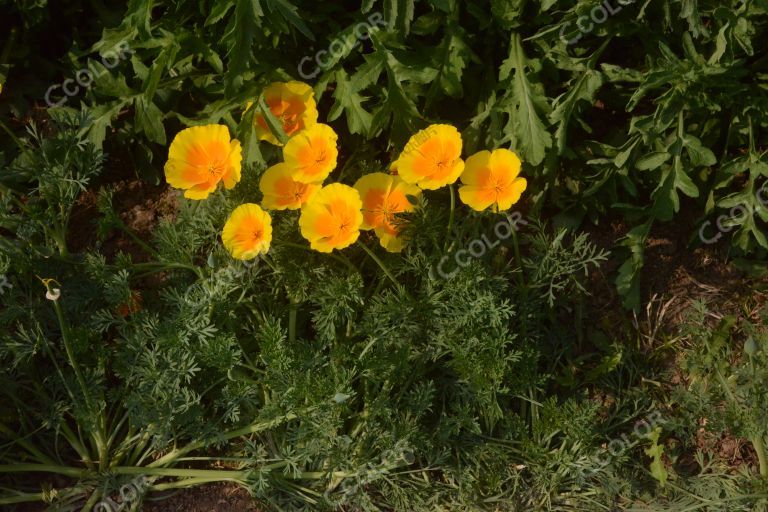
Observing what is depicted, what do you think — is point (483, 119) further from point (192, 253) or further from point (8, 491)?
point (8, 491)

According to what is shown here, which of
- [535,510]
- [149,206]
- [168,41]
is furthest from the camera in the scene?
[149,206]

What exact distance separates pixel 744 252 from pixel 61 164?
2410 millimetres

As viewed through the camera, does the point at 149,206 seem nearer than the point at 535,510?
No

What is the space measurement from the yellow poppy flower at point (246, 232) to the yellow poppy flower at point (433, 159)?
465mm

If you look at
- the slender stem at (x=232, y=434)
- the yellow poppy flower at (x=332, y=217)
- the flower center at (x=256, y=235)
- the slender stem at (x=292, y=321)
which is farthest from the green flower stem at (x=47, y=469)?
the yellow poppy flower at (x=332, y=217)

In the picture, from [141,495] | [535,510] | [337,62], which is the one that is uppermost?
[337,62]

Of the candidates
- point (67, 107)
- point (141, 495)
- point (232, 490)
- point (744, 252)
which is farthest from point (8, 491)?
point (744, 252)

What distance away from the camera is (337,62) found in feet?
10.4

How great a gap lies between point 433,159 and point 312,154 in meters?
0.38

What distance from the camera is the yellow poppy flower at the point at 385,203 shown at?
2.91 metres
